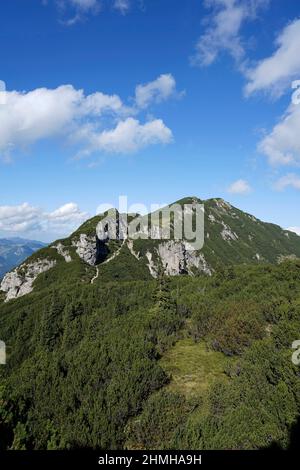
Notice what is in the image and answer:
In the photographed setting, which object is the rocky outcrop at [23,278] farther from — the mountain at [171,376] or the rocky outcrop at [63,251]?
the mountain at [171,376]

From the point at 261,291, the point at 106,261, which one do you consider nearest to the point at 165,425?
the point at 261,291

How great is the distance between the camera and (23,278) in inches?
7160

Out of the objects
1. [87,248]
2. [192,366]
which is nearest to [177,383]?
[192,366]

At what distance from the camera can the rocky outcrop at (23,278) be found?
584 feet

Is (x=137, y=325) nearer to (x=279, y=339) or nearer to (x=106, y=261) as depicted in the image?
(x=279, y=339)

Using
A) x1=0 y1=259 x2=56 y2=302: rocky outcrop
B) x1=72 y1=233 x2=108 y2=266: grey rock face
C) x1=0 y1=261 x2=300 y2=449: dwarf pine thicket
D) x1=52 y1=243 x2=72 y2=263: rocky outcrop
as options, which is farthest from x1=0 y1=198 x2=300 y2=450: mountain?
x1=52 y1=243 x2=72 y2=263: rocky outcrop

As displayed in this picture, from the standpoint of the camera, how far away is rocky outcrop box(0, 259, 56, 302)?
7013 inches

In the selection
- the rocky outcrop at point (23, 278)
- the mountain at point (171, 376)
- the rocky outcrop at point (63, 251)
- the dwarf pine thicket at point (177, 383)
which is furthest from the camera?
the rocky outcrop at point (63, 251)

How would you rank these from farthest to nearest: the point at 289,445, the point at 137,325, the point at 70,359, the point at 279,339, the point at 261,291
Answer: the point at 261,291
the point at 137,325
the point at 70,359
the point at 279,339
the point at 289,445

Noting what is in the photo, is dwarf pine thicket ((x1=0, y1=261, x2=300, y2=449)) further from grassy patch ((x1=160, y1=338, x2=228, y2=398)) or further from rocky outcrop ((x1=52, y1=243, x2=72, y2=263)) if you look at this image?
rocky outcrop ((x1=52, y1=243, x2=72, y2=263))

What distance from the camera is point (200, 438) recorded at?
2388cm

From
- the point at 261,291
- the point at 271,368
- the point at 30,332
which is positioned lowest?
the point at 30,332

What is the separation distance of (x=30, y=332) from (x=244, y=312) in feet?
225

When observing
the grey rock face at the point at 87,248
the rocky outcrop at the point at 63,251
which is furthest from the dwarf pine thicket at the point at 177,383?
the rocky outcrop at the point at 63,251
